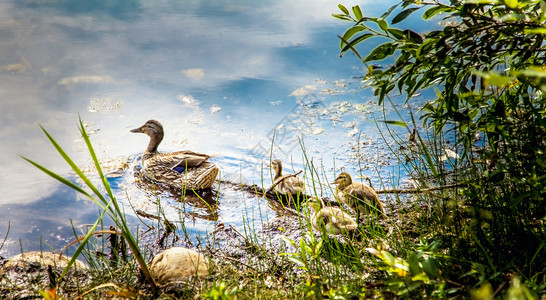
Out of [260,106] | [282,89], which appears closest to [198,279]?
[260,106]

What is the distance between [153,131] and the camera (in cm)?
479

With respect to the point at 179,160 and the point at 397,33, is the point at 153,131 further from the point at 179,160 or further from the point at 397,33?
the point at 397,33

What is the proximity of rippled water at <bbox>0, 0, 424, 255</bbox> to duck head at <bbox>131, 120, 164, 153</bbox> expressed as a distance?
167mm

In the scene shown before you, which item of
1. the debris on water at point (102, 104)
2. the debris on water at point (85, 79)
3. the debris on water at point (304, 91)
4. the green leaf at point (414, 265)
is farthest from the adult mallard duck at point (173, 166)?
the green leaf at point (414, 265)

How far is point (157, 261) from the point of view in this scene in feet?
8.10

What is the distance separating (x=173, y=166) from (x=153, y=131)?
0.44 meters

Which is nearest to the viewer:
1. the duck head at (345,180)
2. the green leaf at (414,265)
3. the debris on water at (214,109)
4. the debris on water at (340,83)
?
the green leaf at (414,265)

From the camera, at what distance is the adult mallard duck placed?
14.2ft

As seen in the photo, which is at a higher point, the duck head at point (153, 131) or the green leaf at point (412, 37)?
the green leaf at point (412, 37)

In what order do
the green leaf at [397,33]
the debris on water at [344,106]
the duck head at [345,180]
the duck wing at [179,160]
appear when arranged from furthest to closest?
the debris on water at [344,106] < the duck wing at [179,160] < the duck head at [345,180] < the green leaf at [397,33]

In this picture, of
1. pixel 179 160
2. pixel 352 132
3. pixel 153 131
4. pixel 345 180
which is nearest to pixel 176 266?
pixel 345 180

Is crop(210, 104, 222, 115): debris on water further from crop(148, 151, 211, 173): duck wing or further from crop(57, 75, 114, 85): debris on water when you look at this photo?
crop(57, 75, 114, 85): debris on water

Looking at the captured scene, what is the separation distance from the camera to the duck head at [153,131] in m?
4.71

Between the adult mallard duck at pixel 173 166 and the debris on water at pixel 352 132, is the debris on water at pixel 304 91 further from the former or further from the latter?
the adult mallard duck at pixel 173 166
